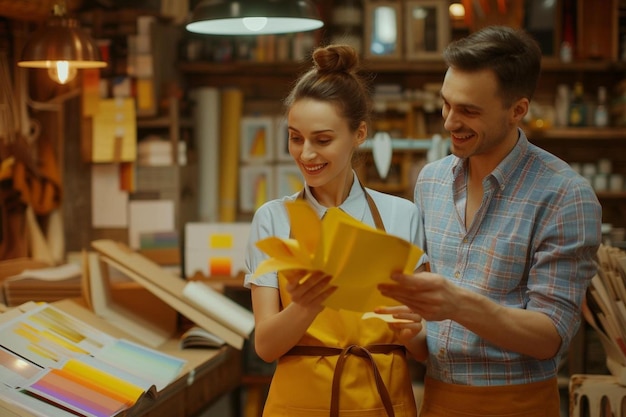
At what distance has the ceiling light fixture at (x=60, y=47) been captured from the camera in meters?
3.47

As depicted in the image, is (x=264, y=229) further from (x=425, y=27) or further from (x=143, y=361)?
(x=425, y=27)

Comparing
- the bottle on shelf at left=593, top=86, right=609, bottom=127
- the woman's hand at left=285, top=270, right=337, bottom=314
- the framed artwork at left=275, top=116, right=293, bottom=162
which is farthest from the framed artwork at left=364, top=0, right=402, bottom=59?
the woman's hand at left=285, top=270, right=337, bottom=314

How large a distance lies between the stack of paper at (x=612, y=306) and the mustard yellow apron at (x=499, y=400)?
0.85m

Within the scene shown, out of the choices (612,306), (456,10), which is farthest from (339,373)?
(456,10)

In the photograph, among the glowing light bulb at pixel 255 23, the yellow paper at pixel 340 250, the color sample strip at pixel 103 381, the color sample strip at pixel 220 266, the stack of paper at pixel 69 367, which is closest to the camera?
the yellow paper at pixel 340 250

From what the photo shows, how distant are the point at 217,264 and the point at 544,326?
11.2ft

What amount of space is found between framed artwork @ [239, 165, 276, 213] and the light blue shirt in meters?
3.74

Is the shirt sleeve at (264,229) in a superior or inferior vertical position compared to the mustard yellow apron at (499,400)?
superior

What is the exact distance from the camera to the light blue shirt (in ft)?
6.96

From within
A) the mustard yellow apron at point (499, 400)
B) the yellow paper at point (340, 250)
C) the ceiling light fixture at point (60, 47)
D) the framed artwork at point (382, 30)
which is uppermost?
the framed artwork at point (382, 30)

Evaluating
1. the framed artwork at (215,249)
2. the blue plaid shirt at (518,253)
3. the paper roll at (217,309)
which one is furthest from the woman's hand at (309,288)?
the framed artwork at (215,249)

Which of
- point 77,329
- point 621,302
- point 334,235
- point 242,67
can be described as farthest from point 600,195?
point 334,235

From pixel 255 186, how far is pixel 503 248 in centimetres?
404

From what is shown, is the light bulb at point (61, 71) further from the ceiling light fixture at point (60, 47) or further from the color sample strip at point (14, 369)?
the color sample strip at point (14, 369)
